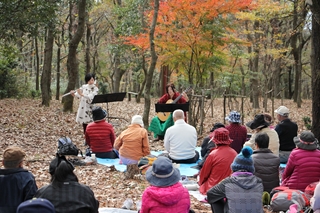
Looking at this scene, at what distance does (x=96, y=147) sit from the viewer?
27.7 ft

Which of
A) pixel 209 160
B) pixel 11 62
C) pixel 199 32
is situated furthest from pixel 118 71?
pixel 209 160

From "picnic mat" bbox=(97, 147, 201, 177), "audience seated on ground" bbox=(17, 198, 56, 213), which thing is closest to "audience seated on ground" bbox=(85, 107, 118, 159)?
"picnic mat" bbox=(97, 147, 201, 177)

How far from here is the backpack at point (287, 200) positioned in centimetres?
499

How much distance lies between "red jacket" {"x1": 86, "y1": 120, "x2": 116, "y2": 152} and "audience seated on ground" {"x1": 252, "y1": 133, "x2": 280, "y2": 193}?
12.3 ft

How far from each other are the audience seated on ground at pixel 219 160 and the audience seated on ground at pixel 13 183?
8.88 ft

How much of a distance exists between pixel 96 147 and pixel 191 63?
4680mm

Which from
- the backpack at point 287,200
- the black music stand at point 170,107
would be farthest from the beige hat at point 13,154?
the black music stand at point 170,107

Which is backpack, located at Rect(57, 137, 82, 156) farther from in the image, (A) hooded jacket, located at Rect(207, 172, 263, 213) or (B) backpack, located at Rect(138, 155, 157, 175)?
(A) hooded jacket, located at Rect(207, 172, 263, 213)

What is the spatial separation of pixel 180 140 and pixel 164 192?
4.12 metres

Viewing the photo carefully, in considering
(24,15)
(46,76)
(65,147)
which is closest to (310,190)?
(65,147)

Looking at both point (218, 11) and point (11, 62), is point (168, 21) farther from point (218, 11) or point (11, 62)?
point (11, 62)

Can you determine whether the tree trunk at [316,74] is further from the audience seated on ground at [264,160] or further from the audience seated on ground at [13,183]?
the audience seated on ground at [13,183]

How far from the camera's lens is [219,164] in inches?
222

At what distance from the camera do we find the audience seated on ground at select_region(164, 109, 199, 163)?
7.76 m
